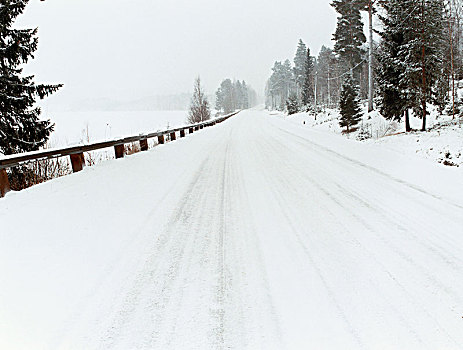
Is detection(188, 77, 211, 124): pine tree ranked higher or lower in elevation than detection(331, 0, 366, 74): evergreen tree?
lower

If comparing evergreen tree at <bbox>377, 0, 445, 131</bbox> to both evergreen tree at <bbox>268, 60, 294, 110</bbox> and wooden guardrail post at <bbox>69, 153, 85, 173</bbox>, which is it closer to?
wooden guardrail post at <bbox>69, 153, 85, 173</bbox>

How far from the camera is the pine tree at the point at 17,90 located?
8.98 meters

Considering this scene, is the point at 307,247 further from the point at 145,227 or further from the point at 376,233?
the point at 145,227

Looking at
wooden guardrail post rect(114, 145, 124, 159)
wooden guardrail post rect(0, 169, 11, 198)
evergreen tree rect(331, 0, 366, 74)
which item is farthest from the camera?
evergreen tree rect(331, 0, 366, 74)

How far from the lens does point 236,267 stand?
290cm

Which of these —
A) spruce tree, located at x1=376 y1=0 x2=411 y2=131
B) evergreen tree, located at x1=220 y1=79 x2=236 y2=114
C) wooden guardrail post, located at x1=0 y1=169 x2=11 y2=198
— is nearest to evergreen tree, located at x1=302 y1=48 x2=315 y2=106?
spruce tree, located at x1=376 y1=0 x2=411 y2=131

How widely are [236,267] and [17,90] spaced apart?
Answer: 10281 millimetres

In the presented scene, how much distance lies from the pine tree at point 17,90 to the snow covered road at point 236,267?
4.69 meters

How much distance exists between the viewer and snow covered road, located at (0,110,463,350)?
6.75ft

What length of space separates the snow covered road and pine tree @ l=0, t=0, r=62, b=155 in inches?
185

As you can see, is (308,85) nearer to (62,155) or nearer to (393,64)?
(393,64)

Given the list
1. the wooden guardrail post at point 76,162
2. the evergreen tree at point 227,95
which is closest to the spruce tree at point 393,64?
the wooden guardrail post at point 76,162

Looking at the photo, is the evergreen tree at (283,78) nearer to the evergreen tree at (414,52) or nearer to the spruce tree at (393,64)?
the spruce tree at (393,64)

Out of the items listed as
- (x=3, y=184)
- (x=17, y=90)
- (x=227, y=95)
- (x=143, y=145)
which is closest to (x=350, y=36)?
(x=143, y=145)
